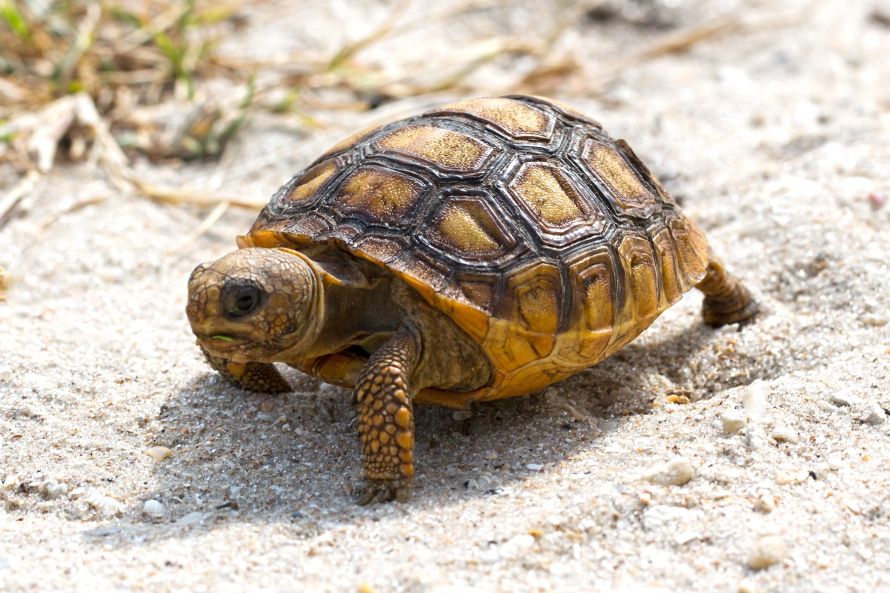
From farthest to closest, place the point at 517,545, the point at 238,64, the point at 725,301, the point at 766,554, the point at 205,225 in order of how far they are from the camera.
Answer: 1. the point at 238,64
2. the point at 205,225
3. the point at 725,301
4. the point at 517,545
5. the point at 766,554

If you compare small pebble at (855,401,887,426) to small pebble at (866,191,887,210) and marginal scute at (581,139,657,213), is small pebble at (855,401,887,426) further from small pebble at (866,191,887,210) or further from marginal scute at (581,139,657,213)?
small pebble at (866,191,887,210)

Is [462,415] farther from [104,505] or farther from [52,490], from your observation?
[52,490]

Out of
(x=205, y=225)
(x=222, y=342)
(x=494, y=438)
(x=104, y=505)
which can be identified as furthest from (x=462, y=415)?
(x=205, y=225)

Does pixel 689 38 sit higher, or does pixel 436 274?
pixel 436 274

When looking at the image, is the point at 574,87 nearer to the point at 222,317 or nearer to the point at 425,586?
the point at 222,317

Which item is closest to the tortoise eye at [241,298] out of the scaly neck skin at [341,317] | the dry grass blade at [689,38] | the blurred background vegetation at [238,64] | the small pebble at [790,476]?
the scaly neck skin at [341,317]

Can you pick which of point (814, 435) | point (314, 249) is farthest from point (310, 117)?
point (814, 435)

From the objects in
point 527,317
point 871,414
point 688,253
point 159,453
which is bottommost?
point 871,414

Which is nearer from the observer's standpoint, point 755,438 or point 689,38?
point 755,438
